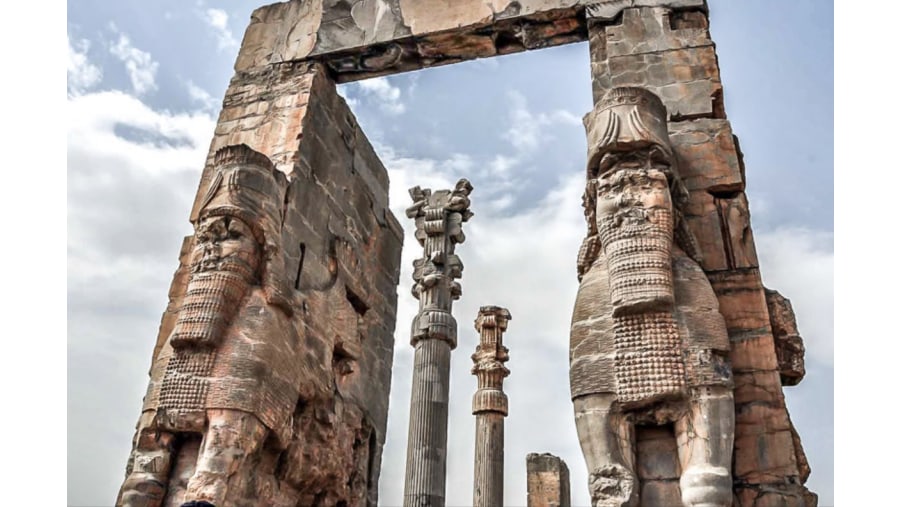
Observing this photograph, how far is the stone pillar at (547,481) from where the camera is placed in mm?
12943

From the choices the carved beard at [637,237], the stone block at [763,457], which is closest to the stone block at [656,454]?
the stone block at [763,457]

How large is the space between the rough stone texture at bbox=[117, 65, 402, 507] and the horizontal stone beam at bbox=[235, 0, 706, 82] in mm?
295

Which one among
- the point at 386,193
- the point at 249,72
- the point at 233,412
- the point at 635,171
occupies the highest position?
the point at 249,72

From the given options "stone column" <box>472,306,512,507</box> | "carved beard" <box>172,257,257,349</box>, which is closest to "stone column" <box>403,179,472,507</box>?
"stone column" <box>472,306,512,507</box>

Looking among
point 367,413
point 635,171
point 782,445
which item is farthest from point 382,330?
point 782,445

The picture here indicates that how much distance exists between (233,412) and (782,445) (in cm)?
318

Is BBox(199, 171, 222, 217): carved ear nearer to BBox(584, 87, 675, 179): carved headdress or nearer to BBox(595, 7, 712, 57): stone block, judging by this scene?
BBox(584, 87, 675, 179): carved headdress

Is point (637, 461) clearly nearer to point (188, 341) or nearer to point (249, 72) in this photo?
point (188, 341)

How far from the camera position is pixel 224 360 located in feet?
16.4

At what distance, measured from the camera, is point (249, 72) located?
7.10 m

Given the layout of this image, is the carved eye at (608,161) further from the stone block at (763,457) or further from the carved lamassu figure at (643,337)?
the stone block at (763,457)

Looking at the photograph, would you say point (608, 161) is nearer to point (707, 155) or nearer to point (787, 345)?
point (707, 155)

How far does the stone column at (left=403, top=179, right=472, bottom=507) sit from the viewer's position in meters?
9.05

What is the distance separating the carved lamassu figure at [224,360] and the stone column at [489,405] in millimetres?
6924
